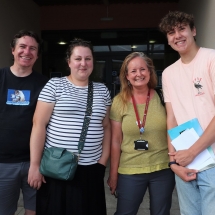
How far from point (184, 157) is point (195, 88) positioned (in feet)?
1.73

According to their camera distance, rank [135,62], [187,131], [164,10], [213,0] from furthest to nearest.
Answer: [164,10]
[213,0]
[135,62]
[187,131]

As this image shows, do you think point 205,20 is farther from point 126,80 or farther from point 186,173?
point 186,173

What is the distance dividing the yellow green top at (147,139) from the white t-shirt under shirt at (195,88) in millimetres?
259

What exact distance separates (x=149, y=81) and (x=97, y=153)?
33.6 inches

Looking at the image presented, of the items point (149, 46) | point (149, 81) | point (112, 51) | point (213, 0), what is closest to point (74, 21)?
point (112, 51)

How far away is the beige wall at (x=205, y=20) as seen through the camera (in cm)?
527

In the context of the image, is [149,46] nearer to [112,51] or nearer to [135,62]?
[112,51]

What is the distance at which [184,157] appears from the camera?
2.06 meters

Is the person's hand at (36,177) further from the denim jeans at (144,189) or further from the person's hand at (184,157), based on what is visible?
the person's hand at (184,157)

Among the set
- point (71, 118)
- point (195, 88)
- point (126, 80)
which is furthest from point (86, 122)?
point (195, 88)

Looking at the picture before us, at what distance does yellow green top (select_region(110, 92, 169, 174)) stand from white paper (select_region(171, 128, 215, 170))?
0.30 metres

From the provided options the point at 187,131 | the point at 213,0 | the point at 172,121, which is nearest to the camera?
the point at 187,131

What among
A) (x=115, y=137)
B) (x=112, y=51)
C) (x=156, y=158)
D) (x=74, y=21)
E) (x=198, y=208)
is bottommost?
(x=198, y=208)

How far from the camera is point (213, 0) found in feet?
17.4
